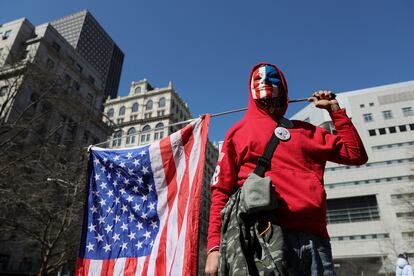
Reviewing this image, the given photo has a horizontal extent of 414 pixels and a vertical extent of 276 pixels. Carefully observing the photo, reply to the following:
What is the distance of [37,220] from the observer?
1738 centimetres

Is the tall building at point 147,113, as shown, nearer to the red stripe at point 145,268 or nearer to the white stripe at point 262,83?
the red stripe at point 145,268

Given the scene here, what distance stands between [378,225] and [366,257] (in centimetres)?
574

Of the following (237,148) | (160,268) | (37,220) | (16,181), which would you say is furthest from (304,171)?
(37,220)

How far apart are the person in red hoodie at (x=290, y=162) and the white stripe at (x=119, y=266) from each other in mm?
2335

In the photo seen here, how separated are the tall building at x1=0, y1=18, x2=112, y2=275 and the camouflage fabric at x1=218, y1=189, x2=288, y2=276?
12.8 m

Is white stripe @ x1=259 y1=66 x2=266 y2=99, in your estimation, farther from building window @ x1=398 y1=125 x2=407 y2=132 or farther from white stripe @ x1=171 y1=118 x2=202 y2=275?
building window @ x1=398 y1=125 x2=407 y2=132

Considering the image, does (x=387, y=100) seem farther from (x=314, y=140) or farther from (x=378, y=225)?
(x=314, y=140)

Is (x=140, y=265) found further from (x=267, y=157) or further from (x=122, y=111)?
(x=122, y=111)

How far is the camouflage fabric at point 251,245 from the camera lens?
1801 millimetres

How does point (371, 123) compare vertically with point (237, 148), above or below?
above

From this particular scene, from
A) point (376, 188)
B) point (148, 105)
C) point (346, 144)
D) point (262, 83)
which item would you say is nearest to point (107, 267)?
point (262, 83)

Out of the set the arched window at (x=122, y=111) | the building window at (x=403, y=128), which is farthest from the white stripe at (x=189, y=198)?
the arched window at (x=122, y=111)

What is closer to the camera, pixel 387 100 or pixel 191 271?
pixel 191 271

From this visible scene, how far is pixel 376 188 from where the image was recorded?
5309 centimetres
